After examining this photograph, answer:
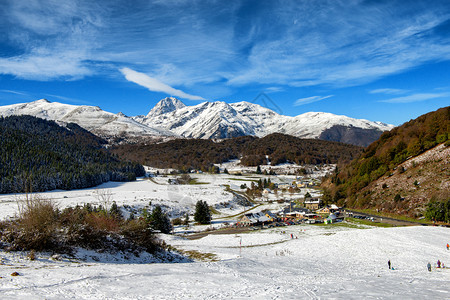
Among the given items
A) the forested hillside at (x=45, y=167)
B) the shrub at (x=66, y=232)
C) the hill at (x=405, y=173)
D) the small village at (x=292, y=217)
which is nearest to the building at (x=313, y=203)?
the small village at (x=292, y=217)

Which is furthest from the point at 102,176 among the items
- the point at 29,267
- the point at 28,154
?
the point at 29,267

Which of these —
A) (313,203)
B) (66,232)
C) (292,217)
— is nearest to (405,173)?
(313,203)

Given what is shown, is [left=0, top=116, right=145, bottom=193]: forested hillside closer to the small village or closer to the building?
the small village

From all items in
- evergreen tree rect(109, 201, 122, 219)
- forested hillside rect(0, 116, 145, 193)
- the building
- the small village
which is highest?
forested hillside rect(0, 116, 145, 193)

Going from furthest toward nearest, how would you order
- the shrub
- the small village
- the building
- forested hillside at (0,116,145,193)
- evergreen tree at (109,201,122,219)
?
forested hillside at (0,116,145,193), the building, the small village, evergreen tree at (109,201,122,219), the shrub

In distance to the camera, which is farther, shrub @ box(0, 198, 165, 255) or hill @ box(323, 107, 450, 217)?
hill @ box(323, 107, 450, 217)

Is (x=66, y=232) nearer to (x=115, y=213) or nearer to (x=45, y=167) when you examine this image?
(x=115, y=213)

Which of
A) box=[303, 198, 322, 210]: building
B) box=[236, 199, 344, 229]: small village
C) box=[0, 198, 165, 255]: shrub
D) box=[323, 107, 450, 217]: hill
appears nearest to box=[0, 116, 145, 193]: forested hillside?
box=[236, 199, 344, 229]: small village

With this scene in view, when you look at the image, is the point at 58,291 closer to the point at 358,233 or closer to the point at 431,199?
the point at 358,233

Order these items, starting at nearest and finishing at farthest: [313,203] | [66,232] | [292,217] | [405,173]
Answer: [66,232], [405,173], [292,217], [313,203]
